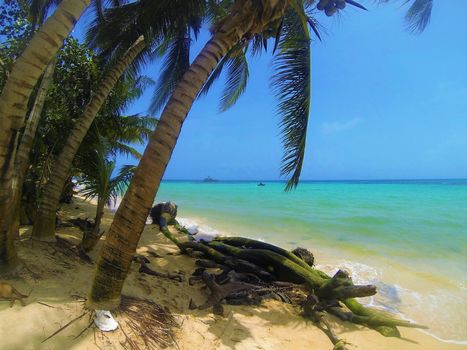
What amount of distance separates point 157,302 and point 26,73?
9.77ft

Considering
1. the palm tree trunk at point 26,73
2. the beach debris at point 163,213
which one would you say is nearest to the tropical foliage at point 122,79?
the palm tree trunk at point 26,73

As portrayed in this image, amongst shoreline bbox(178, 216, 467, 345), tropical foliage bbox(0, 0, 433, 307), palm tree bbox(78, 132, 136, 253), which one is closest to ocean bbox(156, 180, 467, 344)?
shoreline bbox(178, 216, 467, 345)

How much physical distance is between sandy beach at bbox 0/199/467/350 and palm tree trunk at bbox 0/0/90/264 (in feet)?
4.28

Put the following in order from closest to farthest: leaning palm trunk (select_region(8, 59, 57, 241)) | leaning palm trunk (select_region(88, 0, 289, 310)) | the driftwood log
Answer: leaning palm trunk (select_region(88, 0, 289, 310)) → leaning palm trunk (select_region(8, 59, 57, 241)) → the driftwood log

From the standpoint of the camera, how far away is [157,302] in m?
3.97

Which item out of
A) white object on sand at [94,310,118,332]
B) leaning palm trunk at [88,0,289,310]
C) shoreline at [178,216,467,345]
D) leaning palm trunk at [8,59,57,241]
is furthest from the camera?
shoreline at [178,216,467,345]

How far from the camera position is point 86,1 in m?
3.09

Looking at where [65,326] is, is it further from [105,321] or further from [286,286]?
[286,286]

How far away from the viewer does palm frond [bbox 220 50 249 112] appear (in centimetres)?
775

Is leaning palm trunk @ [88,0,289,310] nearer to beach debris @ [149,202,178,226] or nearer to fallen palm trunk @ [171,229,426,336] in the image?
fallen palm trunk @ [171,229,426,336]

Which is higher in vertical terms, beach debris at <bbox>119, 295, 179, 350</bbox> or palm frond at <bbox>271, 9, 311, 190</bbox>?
palm frond at <bbox>271, 9, 311, 190</bbox>

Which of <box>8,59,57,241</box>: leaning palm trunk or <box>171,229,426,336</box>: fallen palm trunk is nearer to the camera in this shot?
<box>8,59,57,241</box>: leaning palm trunk

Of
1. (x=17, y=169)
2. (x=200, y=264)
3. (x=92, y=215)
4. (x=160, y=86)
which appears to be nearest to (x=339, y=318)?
(x=200, y=264)

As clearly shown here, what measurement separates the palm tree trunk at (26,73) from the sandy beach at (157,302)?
130 centimetres
